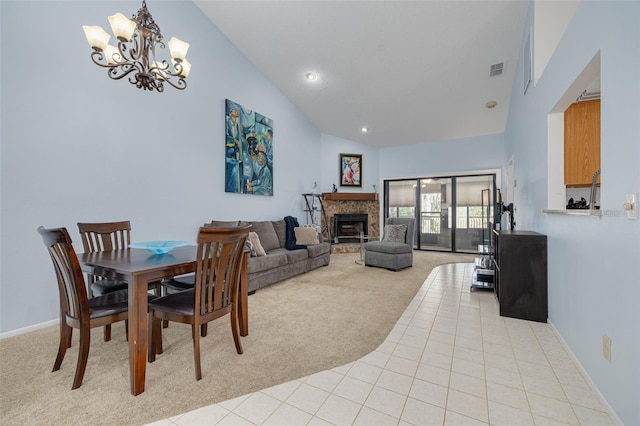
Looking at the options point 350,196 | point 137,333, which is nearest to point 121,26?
point 137,333

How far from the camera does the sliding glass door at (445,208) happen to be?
693 cm

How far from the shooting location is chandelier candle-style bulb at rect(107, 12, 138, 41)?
6.68 feet

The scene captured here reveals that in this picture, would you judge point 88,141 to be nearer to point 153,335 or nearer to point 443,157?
point 153,335

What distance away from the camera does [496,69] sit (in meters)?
4.36

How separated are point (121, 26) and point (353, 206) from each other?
6.10 m

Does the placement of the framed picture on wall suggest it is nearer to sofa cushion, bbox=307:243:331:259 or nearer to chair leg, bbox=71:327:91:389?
sofa cushion, bbox=307:243:331:259

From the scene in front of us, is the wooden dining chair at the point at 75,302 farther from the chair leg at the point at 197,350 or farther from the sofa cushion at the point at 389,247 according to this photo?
the sofa cushion at the point at 389,247

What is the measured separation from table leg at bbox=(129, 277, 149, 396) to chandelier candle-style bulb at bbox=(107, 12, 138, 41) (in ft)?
5.98

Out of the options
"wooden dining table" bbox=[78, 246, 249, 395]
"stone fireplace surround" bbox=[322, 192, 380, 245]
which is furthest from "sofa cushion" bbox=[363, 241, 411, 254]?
"wooden dining table" bbox=[78, 246, 249, 395]

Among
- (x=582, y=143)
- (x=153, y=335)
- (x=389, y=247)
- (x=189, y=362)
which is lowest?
(x=189, y=362)

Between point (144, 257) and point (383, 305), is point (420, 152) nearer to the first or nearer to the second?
point (383, 305)

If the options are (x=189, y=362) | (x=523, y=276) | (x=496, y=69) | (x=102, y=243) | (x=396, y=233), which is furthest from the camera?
(x=396, y=233)

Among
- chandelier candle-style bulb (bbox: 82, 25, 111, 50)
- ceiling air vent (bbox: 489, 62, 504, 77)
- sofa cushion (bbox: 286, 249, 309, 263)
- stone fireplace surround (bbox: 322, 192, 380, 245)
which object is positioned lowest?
sofa cushion (bbox: 286, 249, 309, 263)

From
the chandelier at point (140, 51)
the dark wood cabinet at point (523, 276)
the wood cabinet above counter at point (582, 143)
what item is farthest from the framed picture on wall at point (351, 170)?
the chandelier at point (140, 51)
